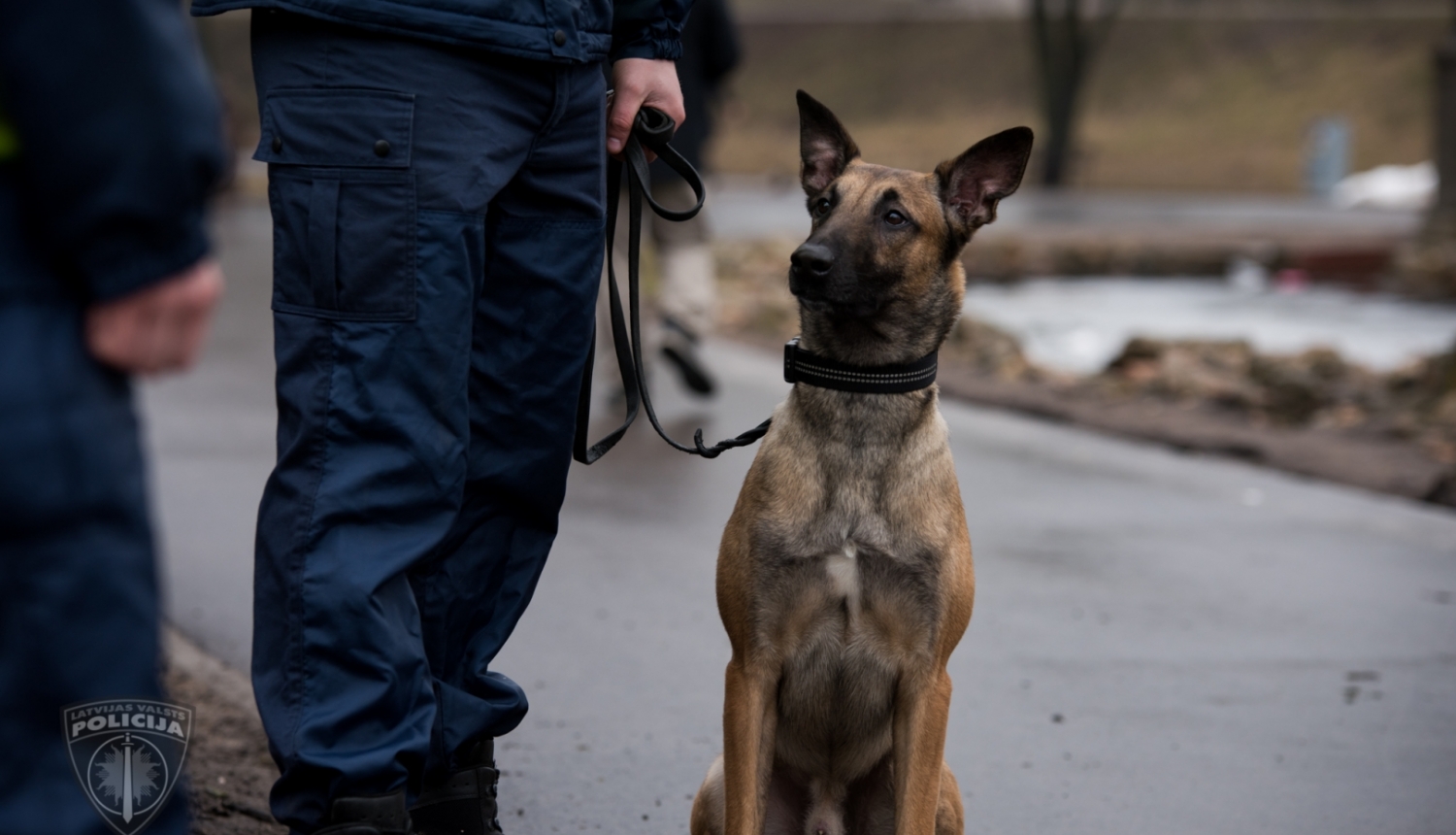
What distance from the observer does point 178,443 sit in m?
7.04

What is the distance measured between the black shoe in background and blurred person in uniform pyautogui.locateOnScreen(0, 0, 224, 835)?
6346mm

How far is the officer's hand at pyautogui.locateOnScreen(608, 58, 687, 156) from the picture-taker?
2998mm

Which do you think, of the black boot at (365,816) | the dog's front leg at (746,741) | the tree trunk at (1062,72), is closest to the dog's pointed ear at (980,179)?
the dog's front leg at (746,741)

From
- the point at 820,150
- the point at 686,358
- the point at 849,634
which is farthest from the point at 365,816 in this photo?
the point at 686,358

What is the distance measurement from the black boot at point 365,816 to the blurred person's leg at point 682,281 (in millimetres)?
5663

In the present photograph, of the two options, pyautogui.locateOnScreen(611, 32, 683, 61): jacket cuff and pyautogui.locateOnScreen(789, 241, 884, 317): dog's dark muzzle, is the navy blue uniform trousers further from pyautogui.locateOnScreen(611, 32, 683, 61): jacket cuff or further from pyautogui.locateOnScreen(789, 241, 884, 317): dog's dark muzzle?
pyautogui.locateOnScreen(789, 241, 884, 317): dog's dark muzzle

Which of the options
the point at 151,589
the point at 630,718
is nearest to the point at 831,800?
the point at 630,718

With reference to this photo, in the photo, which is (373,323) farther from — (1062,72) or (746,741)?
(1062,72)

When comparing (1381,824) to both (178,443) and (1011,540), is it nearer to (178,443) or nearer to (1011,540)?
(1011,540)

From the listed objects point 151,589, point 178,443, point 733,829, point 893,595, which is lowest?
point 178,443

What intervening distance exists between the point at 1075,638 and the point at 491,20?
2910mm

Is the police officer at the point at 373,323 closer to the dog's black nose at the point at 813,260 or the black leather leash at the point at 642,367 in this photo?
the black leather leash at the point at 642,367

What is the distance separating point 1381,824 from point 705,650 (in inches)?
71.9

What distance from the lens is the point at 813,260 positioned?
123 inches
